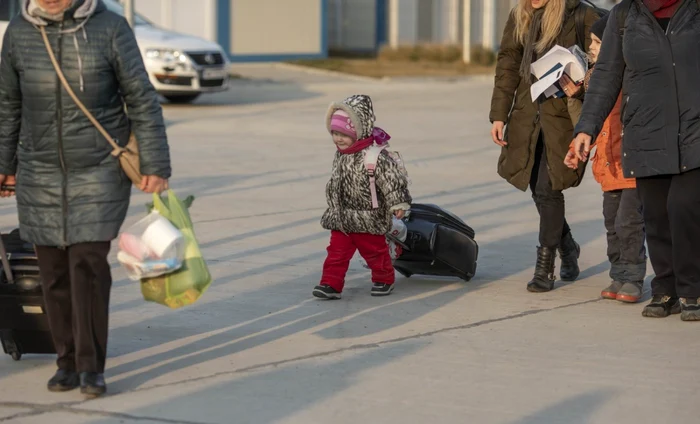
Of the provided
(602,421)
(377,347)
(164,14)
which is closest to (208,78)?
(164,14)

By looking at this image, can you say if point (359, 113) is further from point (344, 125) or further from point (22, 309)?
point (22, 309)

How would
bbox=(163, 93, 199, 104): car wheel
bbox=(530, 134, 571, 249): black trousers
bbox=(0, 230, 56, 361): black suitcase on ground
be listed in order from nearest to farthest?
bbox=(0, 230, 56, 361): black suitcase on ground, bbox=(530, 134, 571, 249): black trousers, bbox=(163, 93, 199, 104): car wheel

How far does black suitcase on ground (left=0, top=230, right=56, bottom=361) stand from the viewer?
5914mm

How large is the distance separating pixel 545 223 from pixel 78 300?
3.11 metres

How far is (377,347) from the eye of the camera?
6430 millimetres

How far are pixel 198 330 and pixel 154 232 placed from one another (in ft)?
4.67

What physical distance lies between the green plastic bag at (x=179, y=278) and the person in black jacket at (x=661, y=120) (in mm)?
2228

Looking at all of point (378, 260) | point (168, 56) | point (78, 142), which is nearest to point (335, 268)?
point (378, 260)

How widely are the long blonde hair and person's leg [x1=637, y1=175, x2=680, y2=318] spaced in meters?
0.99

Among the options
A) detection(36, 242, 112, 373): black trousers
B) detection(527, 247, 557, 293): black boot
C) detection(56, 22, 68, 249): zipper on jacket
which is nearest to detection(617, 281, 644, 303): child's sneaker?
detection(527, 247, 557, 293): black boot

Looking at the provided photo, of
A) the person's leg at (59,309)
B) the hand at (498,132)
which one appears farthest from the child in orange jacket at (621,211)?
the person's leg at (59,309)

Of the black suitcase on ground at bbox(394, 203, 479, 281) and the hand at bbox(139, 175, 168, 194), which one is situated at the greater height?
the hand at bbox(139, 175, 168, 194)

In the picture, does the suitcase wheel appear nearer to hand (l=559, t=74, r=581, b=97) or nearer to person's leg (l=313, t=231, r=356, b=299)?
person's leg (l=313, t=231, r=356, b=299)

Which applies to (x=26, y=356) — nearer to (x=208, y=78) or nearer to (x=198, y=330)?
(x=198, y=330)
